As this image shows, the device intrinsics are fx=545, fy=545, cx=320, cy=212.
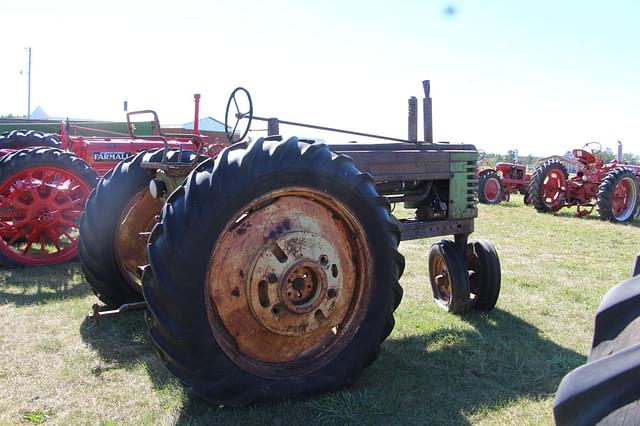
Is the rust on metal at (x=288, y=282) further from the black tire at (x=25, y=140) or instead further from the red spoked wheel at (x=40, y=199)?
the black tire at (x=25, y=140)

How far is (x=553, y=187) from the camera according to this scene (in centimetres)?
1369

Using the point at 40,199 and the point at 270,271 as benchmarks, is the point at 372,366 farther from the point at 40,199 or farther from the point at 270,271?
the point at 40,199

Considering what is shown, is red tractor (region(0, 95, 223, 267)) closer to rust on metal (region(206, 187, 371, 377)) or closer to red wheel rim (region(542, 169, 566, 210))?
rust on metal (region(206, 187, 371, 377))

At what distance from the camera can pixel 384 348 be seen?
388cm

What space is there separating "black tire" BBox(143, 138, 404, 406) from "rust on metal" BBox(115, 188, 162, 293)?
158cm

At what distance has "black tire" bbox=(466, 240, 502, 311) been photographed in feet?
15.1

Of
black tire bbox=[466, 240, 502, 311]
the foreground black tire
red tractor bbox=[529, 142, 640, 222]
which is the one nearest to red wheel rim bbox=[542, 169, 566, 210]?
red tractor bbox=[529, 142, 640, 222]

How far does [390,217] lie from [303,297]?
69 cm

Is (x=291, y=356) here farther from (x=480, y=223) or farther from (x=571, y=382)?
(x=480, y=223)

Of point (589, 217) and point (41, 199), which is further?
point (589, 217)

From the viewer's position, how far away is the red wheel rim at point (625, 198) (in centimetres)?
1235

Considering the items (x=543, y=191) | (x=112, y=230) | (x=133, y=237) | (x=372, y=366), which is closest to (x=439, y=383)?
(x=372, y=366)

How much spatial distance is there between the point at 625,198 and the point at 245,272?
40.0 ft

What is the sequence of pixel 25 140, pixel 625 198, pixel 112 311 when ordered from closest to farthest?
pixel 112 311
pixel 25 140
pixel 625 198
